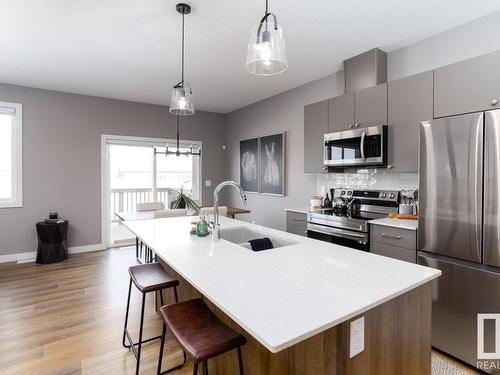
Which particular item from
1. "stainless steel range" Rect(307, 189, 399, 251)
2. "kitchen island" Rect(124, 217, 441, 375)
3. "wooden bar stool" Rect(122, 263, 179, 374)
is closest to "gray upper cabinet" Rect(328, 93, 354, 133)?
"stainless steel range" Rect(307, 189, 399, 251)

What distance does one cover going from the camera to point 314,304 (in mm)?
1023

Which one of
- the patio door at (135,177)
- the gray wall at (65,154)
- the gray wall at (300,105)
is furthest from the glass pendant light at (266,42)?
the gray wall at (65,154)

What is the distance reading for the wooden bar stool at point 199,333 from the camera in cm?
115

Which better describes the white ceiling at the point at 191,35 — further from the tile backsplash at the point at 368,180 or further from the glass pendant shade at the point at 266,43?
the tile backsplash at the point at 368,180

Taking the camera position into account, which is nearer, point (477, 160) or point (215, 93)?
point (477, 160)

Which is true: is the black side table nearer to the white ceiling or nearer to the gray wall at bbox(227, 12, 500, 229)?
the white ceiling

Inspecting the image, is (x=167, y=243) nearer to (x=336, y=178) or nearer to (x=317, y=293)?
(x=317, y=293)

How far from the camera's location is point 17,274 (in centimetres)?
379

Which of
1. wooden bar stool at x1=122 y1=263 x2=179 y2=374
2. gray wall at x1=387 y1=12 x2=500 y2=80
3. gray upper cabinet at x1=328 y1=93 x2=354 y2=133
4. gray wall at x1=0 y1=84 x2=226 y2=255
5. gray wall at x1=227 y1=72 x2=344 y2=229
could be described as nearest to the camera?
wooden bar stool at x1=122 y1=263 x2=179 y2=374

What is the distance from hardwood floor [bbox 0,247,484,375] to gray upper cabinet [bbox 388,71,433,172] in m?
1.62

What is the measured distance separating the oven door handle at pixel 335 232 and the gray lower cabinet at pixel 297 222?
12 centimetres

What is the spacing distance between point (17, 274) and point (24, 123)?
7.22 ft

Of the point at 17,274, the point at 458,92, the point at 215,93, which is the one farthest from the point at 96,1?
the point at 17,274

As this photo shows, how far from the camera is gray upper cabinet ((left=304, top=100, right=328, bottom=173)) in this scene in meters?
3.50
